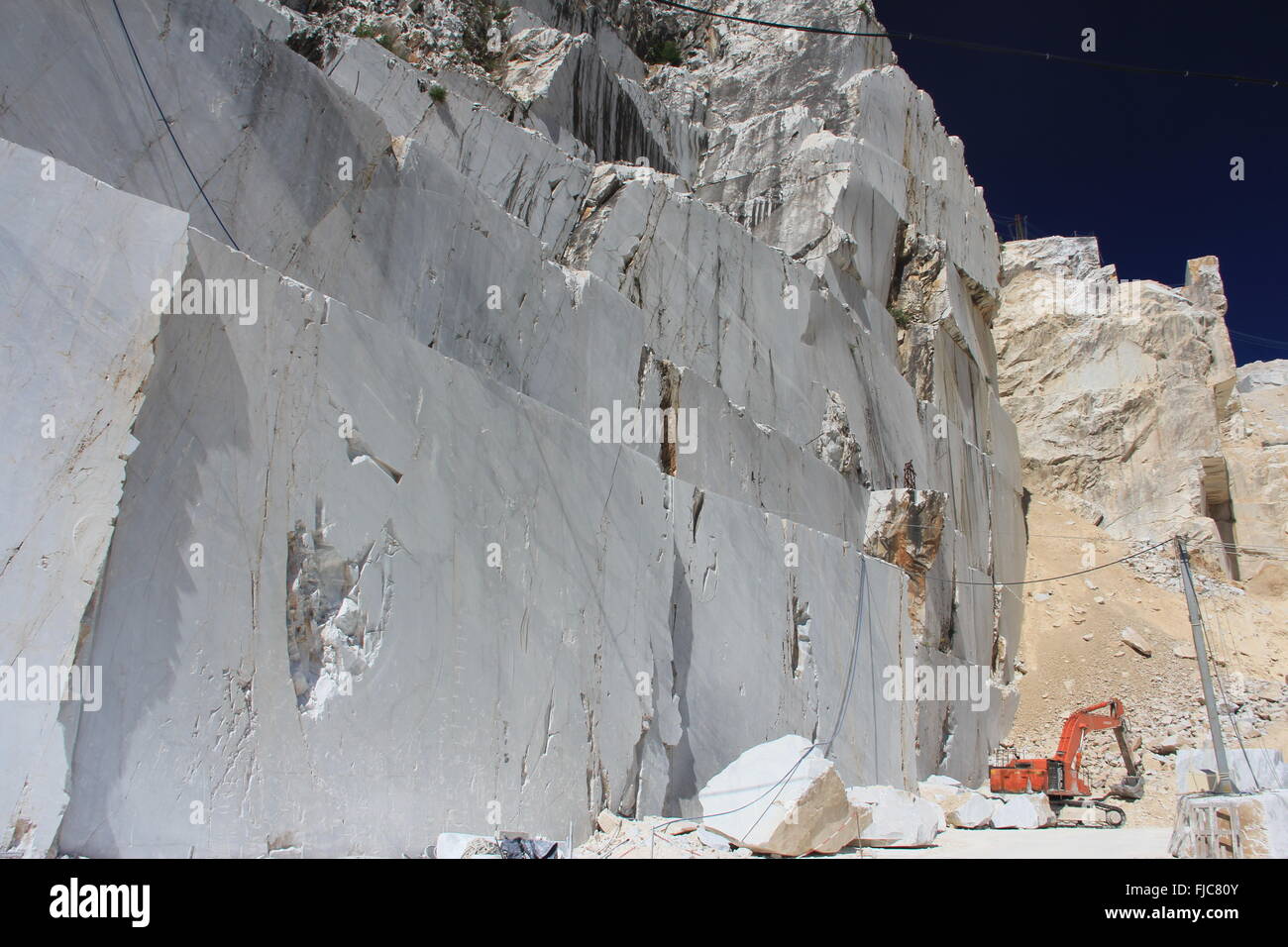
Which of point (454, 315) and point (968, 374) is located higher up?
point (968, 374)

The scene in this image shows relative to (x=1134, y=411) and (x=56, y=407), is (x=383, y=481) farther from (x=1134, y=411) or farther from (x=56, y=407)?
(x=1134, y=411)

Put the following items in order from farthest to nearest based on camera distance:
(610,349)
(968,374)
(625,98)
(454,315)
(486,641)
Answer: (968,374)
(625,98)
(610,349)
(454,315)
(486,641)

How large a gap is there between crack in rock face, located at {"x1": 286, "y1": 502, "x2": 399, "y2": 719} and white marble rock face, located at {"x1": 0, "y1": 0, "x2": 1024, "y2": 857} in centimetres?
2

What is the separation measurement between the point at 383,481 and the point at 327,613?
0.81m

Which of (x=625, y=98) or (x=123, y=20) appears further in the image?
(x=625, y=98)

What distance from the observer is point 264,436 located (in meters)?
4.77

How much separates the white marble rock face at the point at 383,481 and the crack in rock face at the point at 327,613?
2 centimetres

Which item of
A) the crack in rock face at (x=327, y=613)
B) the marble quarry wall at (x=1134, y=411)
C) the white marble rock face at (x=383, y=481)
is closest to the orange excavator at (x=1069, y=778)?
the white marble rock face at (x=383, y=481)

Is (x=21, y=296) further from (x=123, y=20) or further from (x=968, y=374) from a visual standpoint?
(x=968, y=374)

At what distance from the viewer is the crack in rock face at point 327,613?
4.80m
